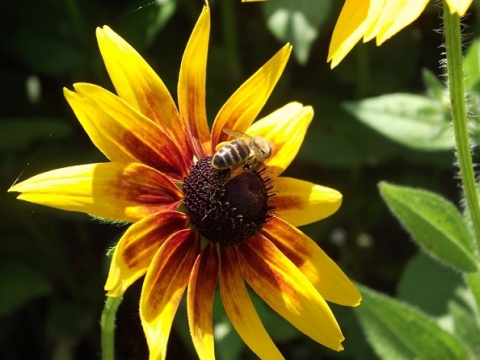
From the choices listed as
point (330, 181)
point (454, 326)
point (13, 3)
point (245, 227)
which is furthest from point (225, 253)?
point (13, 3)

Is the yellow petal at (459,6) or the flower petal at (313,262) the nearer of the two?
the yellow petal at (459,6)

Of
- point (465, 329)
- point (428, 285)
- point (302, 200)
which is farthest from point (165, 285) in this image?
point (428, 285)

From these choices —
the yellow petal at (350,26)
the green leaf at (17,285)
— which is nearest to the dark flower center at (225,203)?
the yellow petal at (350,26)

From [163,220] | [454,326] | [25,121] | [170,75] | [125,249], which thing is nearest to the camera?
[125,249]

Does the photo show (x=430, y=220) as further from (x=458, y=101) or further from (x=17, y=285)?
(x=17, y=285)

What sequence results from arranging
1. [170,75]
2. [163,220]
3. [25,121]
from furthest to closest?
[170,75] < [25,121] < [163,220]

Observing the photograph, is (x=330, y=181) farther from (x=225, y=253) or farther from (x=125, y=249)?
(x=125, y=249)

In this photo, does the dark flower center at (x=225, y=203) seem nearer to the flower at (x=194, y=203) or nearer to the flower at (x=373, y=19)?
the flower at (x=194, y=203)

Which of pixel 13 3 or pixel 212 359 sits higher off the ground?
pixel 13 3
